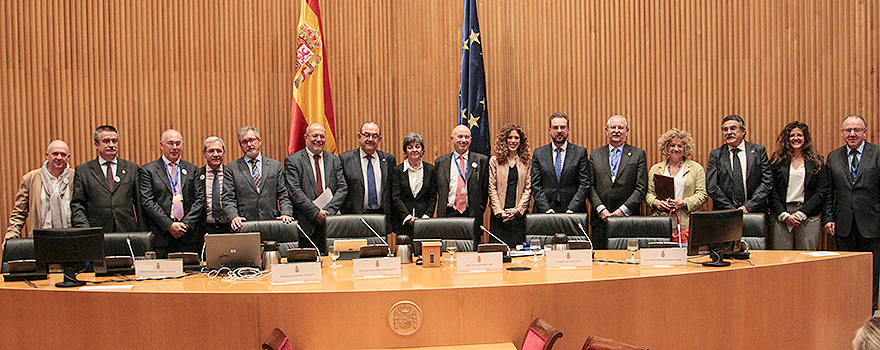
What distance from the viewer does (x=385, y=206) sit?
18.2 ft

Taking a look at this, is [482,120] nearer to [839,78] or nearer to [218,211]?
[218,211]

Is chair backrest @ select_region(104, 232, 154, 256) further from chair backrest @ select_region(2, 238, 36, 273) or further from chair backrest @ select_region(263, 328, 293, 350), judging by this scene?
chair backrest @ select_region(263, 328, 293, 350)

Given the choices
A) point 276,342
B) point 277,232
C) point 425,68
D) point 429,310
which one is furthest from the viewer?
point 425,68

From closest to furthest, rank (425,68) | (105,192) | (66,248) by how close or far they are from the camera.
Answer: (66,248) → (105,192) → (425,68)

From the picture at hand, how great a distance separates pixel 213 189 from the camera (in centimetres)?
532

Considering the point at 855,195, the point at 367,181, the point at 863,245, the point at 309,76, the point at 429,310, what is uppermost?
the point at 309,76

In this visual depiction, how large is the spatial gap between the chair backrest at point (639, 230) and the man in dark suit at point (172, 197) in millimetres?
3464

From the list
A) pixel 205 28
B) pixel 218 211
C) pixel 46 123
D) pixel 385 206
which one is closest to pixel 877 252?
pixel 385 206

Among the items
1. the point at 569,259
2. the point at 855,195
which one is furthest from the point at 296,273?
the point at 855,195

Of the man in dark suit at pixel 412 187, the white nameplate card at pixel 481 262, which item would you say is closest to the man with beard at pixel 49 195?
the man in dark suit at pixel 412 187

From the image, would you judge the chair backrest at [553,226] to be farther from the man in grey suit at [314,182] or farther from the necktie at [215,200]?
the necktie at [215,200]

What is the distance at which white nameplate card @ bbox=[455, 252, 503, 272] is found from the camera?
10.8 ft

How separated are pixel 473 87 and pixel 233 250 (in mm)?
3427

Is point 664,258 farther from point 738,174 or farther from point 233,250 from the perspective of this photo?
point 738,174
